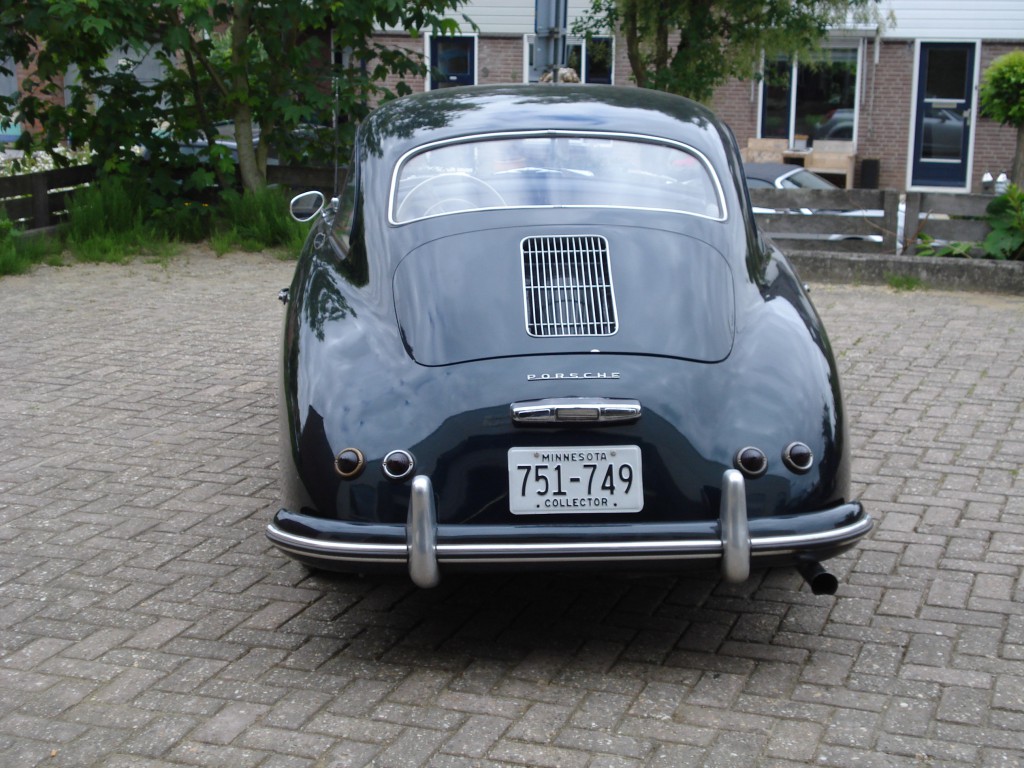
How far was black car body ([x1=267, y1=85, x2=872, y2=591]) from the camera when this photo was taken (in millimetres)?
3729

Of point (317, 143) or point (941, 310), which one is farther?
point (317, 143)

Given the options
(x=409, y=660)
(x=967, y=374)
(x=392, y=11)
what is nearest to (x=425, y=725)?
(x=409, y=660)

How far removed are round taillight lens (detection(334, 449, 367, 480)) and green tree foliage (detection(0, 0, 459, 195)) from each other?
30.0ft

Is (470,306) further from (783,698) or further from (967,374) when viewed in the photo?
(967,374)

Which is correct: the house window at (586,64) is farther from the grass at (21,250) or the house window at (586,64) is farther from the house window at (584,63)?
the grass at (21,250)

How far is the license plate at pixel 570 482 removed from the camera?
3730 mm

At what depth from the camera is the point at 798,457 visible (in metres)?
3.83

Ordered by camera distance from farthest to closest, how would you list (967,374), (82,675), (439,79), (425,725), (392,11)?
1. (439,79)
2. (392,11)
3. (967,374)
4. (82,675)
5. (425,725)

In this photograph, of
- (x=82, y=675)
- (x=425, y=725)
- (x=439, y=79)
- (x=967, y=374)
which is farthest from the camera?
(x=439, y=79)

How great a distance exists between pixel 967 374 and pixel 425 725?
17.3 feet

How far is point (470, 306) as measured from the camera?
4.10 m

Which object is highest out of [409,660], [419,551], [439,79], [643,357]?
[439,79]

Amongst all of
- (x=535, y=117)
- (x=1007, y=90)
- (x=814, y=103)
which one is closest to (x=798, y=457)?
(x=535, y=117)

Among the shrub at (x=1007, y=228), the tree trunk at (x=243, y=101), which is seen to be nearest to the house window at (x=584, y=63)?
the tree trunk at (x=243, y=101)
